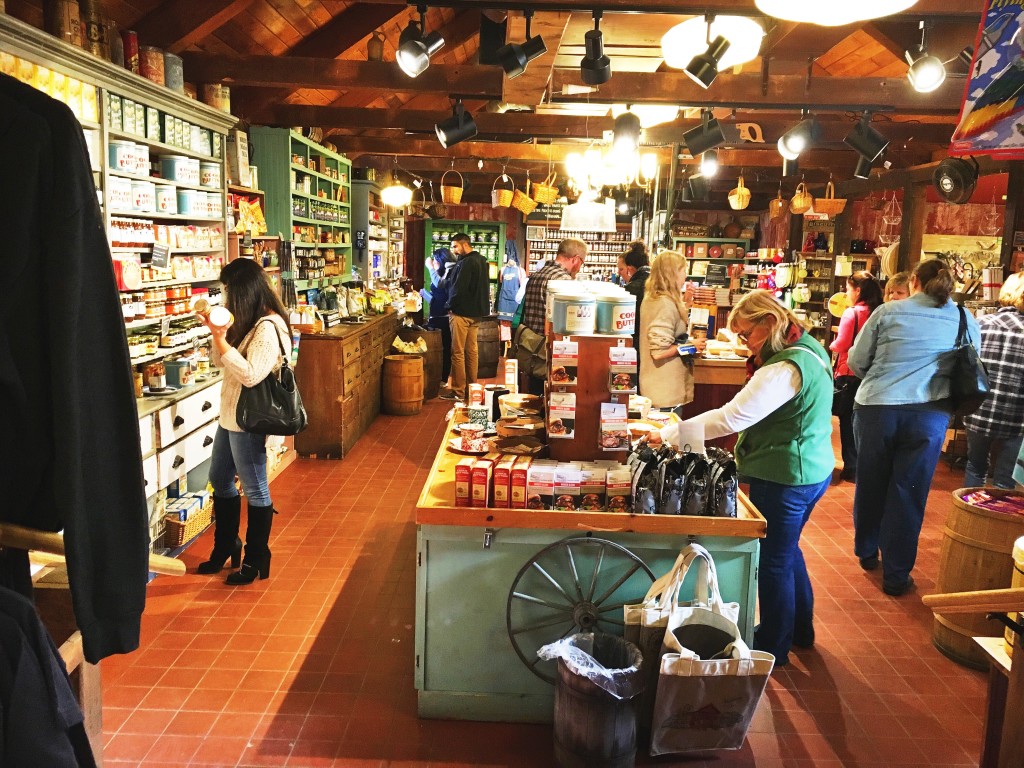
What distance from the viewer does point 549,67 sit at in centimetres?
512

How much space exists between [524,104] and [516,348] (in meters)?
2.02

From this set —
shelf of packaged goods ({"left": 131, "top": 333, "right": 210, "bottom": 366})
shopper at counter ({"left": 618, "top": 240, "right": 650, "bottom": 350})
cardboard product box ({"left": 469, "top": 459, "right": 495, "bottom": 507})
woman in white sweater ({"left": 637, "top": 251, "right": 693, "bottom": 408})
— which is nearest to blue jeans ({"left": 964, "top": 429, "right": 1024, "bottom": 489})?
woman in white sweater ({"left": 637, "top": 251, "right": 693, "bottom": 408})

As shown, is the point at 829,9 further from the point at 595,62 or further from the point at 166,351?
the point at 166,351

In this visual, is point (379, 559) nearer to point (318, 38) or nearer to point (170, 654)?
point (170, 654)

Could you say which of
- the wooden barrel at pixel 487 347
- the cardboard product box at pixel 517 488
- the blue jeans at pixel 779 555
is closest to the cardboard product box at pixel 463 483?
the cardboard product box at pixel 517 488

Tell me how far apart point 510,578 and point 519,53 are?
9.47 ft

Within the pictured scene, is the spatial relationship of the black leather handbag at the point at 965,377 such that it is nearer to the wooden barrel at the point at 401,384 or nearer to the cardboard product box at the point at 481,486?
the cardboard product box at the point at 481,486

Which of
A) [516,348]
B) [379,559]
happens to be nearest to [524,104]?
[516,348]

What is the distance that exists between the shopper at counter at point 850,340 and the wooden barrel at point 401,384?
428 centimetres

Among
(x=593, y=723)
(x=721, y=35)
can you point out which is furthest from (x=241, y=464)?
(x=721, y=35)

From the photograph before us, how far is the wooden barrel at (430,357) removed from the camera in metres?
9.65

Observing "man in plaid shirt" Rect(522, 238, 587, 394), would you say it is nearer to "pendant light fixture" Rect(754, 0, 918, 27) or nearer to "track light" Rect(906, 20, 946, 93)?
"track light" Rect(906, 20, 946, 93)

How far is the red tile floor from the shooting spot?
2988mm

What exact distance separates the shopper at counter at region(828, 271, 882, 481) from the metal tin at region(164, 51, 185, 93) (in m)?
5.10
